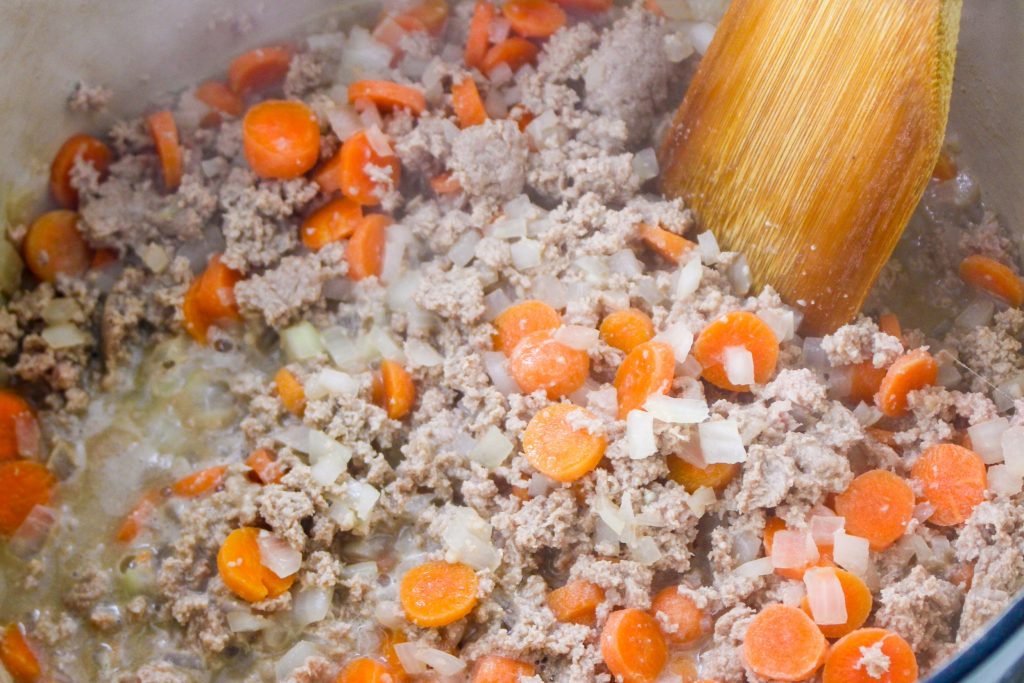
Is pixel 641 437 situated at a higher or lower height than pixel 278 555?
higher

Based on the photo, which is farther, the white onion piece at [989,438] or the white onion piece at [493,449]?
the white onion piece at [493,449]

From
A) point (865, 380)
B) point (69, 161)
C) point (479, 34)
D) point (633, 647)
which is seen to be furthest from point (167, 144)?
point (865, 380)

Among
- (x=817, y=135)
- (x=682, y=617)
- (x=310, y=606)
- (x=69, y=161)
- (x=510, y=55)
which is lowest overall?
(x=310, y=606)

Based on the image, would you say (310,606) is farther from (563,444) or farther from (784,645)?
(784,645)

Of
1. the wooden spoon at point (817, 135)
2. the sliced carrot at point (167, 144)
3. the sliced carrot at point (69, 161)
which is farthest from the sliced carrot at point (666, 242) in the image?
the sliced carrot at point (69, 161)

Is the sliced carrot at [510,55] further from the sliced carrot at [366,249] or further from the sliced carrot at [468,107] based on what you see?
the sliced carrot at [366,249]

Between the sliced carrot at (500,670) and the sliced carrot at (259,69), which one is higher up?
the sliced carrot at (259,69)

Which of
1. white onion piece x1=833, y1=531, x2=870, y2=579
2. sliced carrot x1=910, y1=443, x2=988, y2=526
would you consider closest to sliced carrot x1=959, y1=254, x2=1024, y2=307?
sliced carrot x1=910, y1=443, x2=988, y2=526
